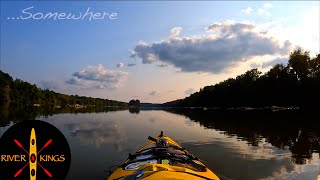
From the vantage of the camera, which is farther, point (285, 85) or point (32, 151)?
point (285, 85)

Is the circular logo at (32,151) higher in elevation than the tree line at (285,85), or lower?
lower

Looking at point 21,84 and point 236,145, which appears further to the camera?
point 21,84

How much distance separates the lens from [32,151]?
7.66 feet

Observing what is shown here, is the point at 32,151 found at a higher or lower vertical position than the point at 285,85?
lower

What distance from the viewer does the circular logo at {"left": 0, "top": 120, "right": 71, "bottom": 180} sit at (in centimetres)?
231

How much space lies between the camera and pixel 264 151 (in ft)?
74.4

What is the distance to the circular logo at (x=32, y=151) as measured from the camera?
2.31 m

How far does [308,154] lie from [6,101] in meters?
156

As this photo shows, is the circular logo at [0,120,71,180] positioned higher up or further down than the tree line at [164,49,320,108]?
further down

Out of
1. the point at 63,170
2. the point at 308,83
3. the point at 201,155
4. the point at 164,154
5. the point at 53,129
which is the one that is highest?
the point at 308,83

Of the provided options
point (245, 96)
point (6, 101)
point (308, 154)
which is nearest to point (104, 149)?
point (308, 154)

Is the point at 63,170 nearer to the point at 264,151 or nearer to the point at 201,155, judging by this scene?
the point at 201,155

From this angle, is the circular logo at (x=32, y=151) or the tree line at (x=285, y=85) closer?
the circular logo at (x=32, y=151)

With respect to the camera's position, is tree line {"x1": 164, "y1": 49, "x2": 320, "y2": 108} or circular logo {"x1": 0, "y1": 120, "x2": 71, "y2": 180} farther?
tree line {"x1": 164, "y1": 49, "x2": 320, "y2": 108}
